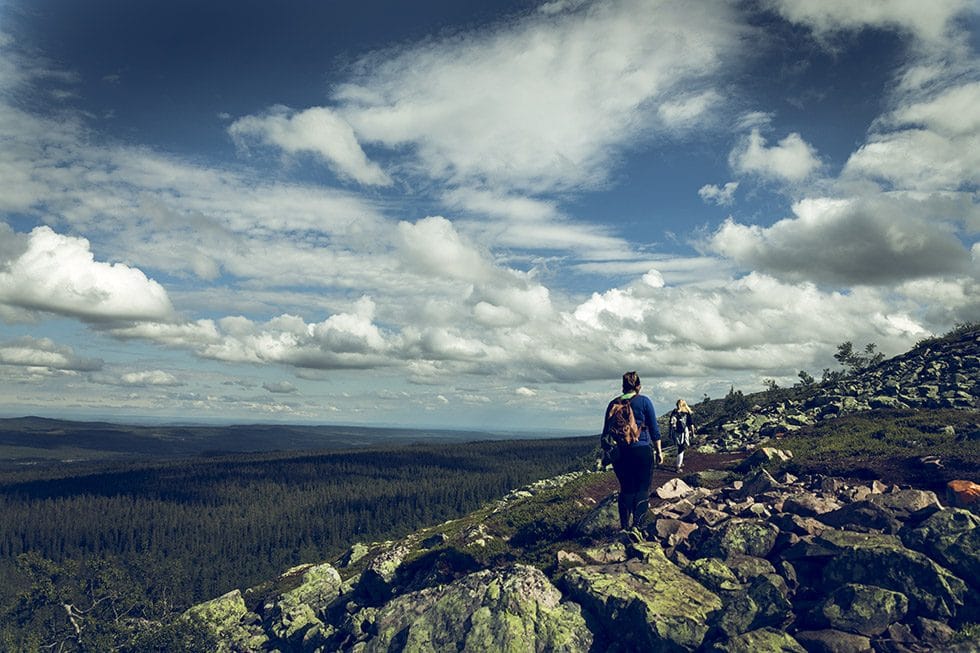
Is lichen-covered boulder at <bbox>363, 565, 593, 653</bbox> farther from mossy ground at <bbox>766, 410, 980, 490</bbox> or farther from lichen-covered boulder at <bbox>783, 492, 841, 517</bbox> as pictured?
mossy ground at <bbox>766, 410, 980, 490</bbox>

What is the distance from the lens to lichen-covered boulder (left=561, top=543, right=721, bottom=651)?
20.5 m

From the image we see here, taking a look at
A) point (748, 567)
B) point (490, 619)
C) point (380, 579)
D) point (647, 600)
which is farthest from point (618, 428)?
point (380, 579)

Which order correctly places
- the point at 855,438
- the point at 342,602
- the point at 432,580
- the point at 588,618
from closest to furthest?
the point at 588,618 → the point at 432,580 → the point at 855,438 → the point at 342,602

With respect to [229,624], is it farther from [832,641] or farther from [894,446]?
[894,446]

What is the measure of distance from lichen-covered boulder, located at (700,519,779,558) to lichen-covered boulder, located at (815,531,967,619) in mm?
2279

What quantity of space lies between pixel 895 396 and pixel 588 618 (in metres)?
42.8

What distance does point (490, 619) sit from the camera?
24.8 metres

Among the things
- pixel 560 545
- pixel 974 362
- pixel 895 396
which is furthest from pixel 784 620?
pixel 974 362

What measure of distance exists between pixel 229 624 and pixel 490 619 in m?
52.8

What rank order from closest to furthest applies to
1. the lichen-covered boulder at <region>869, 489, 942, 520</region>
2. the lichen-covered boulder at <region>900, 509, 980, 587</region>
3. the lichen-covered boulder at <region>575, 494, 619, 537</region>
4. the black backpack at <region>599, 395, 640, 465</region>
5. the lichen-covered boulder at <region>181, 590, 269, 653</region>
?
the lichen-covered boulder at <region>900, 509, 980, 587</region>, the black backpack at <region>599, 395, 640, 465</region>, the lichen-covered boulder at <region>869, 489, 942, 520</region>, the lichen-covered boulder at <region>575, 494, 619, 537</region>, the lichen-covered boulder at <region>181, 590, 269, 653</region>

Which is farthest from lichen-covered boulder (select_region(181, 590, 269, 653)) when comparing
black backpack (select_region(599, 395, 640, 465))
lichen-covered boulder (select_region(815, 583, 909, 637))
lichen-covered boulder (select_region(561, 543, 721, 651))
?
lichen-covered boulder (select_region(815, 583, 909, 637))

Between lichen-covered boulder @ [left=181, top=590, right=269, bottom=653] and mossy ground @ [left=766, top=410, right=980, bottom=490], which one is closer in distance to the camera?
mossy ground @ [left=766, top=410, right=980, bottom=490]

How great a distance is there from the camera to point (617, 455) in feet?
68.2

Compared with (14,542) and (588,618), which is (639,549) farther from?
(14,542)
